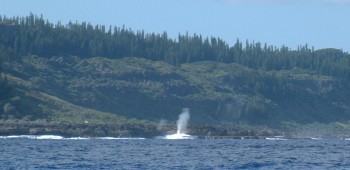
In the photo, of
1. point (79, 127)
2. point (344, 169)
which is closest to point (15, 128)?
point (79, 127)

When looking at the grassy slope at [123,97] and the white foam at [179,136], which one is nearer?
the white foam at [179,136]

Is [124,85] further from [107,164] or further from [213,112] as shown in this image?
[107,164]

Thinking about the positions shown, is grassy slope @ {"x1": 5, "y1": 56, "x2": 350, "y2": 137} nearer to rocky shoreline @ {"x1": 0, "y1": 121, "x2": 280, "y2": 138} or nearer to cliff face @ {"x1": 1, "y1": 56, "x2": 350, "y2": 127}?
cliff face @ {"x1": 1, "y1": 56, "x2": 350, "y2": 127}

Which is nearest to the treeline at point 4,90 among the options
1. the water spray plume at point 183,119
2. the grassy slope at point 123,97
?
the grassy slope at point 123,97

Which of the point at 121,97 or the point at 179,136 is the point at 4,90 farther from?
the point at 121,97

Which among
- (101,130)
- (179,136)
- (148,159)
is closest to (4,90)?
(101,130)

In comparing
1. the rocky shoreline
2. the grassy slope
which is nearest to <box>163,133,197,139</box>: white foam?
the rocky shoreline

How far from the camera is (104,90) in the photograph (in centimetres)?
18138

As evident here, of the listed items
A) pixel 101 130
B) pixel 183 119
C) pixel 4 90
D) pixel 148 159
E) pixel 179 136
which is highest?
pixel 4 90

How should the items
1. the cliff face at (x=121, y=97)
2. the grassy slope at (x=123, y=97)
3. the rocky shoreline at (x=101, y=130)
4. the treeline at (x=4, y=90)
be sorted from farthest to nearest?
the grassy slope at (x=123, y=97) < the cliff face at (x=121, y=97) < the treeline at (x=4, y=90) < the rocky shoreline at (x=101, y=130)

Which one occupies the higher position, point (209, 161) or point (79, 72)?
point (79, 72)

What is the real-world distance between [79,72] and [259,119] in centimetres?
3504

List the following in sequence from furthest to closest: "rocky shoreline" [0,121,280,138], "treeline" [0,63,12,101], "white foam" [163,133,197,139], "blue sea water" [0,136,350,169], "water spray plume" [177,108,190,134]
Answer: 1. "treeline" [0,63,12,101]
2. "water spray plume" [177,108,190,134]
3. "white foam" [163,133,197,139]
4. "rocky shoreline" [0,121,280,138]
5. "blue sea water" [0,136,350,169]

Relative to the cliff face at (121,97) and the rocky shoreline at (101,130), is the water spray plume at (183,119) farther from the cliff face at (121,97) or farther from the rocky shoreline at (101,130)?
the cliff face at (121,97)
